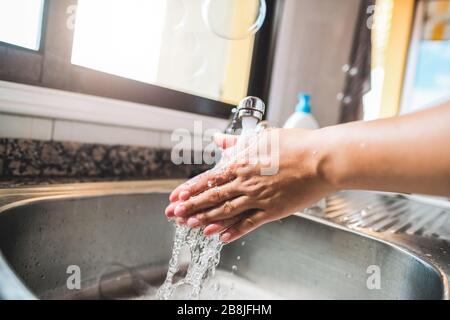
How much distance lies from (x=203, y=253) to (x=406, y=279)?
350 mm

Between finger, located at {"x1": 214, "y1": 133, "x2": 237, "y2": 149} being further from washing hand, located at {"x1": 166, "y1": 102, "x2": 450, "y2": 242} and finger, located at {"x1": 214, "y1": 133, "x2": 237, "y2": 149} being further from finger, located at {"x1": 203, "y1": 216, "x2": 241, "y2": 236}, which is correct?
finger, located at {"x1": 203, "y1": 216, "x2": 241, "y2": 236}

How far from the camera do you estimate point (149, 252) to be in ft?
2.41

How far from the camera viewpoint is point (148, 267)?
0.73 m

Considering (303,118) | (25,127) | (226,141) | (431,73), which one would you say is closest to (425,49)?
(431,73)

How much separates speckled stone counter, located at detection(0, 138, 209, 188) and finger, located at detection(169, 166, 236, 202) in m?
0.34

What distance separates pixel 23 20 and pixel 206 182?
598 millimetres

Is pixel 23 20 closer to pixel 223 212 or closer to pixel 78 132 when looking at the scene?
pixel 78 132

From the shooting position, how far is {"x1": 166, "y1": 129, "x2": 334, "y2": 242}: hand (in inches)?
15.5

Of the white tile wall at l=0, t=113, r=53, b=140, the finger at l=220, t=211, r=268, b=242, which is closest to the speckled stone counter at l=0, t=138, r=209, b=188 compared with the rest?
the white tile wall at l=0, t=113, r=53, b=140

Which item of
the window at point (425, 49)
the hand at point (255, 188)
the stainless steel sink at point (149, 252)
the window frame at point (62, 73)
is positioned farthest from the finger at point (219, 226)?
the window at point (425, 49)
